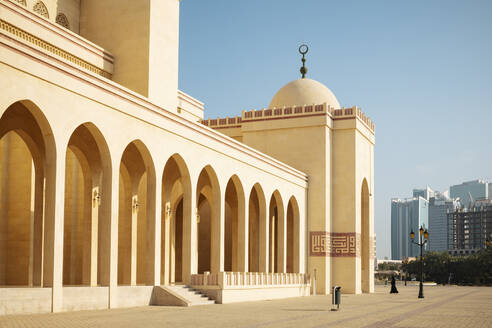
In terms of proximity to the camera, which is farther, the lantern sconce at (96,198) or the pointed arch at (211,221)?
the pointed arch at (211,221)

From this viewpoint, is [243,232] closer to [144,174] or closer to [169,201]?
[169,201]

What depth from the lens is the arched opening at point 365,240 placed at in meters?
35.1

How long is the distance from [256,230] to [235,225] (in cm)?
198

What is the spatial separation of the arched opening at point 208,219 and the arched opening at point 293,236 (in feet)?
13.3

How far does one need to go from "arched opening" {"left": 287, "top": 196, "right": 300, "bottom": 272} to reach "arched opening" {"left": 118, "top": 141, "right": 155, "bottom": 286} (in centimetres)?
905

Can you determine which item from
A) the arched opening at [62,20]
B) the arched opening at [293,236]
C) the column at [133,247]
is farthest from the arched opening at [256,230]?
the arched opening at [62,20]

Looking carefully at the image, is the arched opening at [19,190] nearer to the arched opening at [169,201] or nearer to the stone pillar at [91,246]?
the stone pillar at [91,246]

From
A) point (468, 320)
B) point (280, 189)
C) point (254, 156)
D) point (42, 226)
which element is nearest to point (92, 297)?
point (42, 226)

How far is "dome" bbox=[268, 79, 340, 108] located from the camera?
112 feet

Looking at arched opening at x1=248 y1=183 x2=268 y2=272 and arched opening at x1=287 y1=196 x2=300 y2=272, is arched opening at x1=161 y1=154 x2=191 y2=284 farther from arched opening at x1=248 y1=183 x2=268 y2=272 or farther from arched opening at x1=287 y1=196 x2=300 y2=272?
arched opening at x1=287 y1=196 x2=300 y2=272

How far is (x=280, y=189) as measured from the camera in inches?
1134

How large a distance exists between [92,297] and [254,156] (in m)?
11.6

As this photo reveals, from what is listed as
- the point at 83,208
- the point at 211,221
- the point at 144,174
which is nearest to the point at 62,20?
the point at 144,174

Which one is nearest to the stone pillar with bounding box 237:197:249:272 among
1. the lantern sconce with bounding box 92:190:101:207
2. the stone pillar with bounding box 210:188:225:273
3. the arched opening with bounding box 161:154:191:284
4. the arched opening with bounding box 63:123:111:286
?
the stone pillar with bounding box 210:188:225:273
